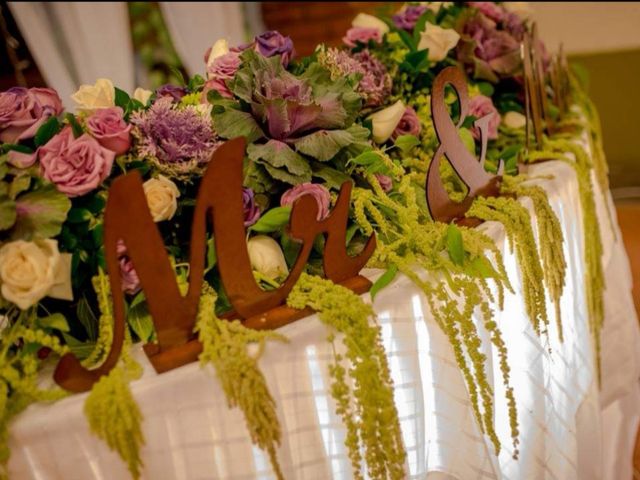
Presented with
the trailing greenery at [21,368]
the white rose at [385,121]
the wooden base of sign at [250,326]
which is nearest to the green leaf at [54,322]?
the trailing greenery at [21,368]

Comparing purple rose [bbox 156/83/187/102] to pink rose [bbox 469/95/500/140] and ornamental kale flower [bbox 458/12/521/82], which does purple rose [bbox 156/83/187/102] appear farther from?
ornamental kale flower [bbox 458/12/521/82]

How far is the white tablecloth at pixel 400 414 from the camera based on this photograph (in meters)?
0.77

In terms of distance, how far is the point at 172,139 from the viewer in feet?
2.99

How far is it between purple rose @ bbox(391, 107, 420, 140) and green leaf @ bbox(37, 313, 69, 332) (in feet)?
2.42

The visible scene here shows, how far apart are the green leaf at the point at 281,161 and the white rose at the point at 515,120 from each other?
100 cm

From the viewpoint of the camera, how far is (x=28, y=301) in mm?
740

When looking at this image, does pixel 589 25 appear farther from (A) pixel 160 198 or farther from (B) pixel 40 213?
(B) pixel 40 213

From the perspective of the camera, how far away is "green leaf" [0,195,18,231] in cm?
77

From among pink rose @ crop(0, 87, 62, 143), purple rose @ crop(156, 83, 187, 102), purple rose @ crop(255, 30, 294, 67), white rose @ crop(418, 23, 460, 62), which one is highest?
white rose @ crop(418, 23, 460, 62)

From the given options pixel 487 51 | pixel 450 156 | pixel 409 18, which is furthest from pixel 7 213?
pixel 487 51

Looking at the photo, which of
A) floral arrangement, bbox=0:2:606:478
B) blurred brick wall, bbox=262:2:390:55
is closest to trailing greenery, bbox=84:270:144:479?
floral arrangement, bbox=0:2:606:478

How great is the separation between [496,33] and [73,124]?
4.29ft

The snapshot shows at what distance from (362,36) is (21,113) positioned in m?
0.95

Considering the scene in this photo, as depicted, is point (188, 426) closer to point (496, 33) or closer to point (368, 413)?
point (368, 413)
